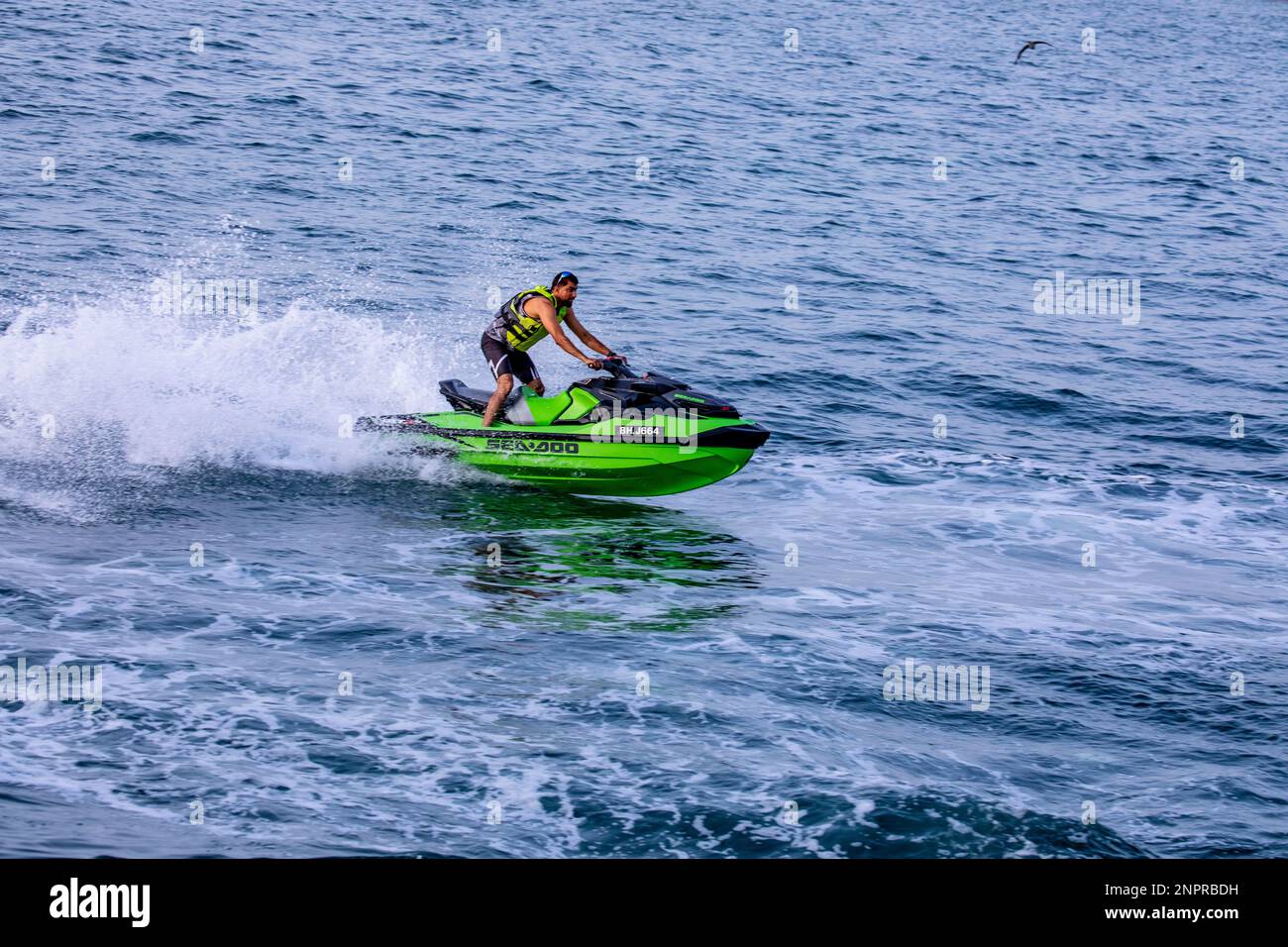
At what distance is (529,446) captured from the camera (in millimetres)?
15195

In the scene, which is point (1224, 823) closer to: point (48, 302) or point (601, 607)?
point (601, 607)

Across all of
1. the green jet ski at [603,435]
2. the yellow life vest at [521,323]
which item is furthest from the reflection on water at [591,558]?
the yellow life vest at [521,323]

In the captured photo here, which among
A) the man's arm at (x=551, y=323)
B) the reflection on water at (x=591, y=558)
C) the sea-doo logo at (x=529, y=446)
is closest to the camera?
the reflection on water at (x=591, y=558)

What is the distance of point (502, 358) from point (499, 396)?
0.41m

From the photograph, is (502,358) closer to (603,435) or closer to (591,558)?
(603,435)

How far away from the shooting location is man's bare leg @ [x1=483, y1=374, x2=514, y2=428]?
1518 centimetres

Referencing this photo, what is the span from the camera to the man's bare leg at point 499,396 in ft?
49.8

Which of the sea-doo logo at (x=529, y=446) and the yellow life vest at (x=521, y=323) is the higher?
the yellow life vest at (x=521, y=323)

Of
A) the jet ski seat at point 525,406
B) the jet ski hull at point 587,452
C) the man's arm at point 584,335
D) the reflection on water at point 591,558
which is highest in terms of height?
the man's arm at point 584,335

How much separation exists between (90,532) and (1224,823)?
977 centimetres

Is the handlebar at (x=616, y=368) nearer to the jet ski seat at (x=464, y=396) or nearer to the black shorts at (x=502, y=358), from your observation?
the black shorts at (x=502, y=358)

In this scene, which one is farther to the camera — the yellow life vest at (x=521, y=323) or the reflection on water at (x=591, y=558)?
the yellow life vest at (x=521, y=323)

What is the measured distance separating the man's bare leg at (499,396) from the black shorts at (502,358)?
67 mm

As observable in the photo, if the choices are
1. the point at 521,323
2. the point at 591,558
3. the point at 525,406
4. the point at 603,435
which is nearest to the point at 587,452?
the point at 603,435
